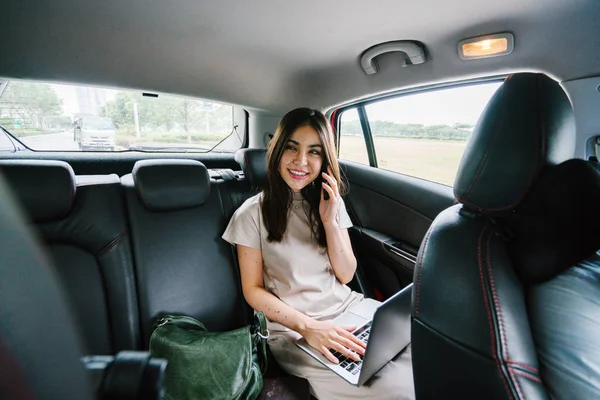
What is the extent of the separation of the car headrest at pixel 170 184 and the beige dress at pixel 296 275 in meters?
0.24

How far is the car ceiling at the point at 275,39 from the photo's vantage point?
44.9 inches

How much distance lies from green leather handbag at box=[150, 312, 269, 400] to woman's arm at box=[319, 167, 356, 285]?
498 mm

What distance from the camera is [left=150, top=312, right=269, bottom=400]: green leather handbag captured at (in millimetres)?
972

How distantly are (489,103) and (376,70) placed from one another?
1158mm

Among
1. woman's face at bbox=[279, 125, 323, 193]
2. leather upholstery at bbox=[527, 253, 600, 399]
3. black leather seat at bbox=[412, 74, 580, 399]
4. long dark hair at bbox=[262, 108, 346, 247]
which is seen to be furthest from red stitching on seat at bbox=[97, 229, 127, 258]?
leather upholstery at bbox=[527, 253, 600, 399]

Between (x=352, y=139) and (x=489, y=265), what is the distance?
6.19 feet

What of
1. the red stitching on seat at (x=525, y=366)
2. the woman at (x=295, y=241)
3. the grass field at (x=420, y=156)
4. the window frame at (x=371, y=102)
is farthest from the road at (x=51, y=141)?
the red stitching on seat at (x=525, y=366)

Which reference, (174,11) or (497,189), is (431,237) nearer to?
(497,189)

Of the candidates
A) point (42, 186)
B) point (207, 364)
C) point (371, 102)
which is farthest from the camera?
point (371, 102)

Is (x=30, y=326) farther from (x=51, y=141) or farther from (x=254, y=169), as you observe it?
(x=51, y=141)

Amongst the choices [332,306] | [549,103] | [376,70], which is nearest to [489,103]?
[549,103]

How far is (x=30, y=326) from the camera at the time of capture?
366mm

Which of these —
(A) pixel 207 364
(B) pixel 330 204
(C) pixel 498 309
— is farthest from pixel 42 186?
(C) pixel 498 309

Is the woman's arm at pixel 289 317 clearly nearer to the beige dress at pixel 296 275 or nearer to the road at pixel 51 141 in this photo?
the beige dress at pixel 296 275
